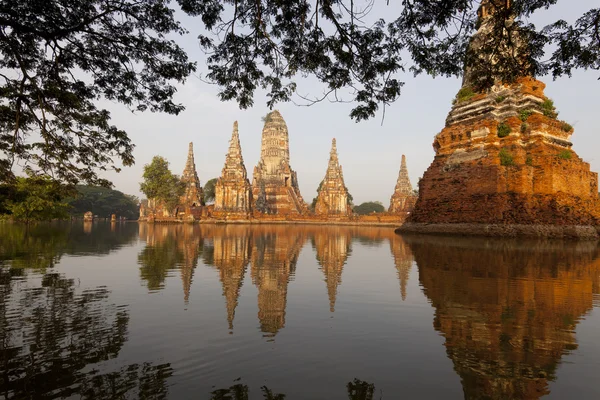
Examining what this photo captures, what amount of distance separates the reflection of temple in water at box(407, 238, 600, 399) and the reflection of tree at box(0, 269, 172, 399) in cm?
226

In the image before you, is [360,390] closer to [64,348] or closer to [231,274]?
[64,348]

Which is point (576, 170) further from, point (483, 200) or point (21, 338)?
point (21, 338)

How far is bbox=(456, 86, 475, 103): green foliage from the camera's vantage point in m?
17.9

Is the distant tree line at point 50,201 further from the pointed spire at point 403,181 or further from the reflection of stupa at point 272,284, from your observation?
the pointed spire at point 403,181

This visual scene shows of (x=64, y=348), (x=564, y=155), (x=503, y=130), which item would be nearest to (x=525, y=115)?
(x=503, y=130)

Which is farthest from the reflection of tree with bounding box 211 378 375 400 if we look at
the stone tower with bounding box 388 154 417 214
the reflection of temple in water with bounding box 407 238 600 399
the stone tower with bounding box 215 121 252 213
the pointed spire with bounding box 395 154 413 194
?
the pointed spire with bounding box 395 154 413 194

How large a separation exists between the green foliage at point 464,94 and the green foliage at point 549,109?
10.3 ft

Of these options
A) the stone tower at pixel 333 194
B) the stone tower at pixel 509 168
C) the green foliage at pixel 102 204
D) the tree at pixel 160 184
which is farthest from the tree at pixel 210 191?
the stone tower at pixel 509 168

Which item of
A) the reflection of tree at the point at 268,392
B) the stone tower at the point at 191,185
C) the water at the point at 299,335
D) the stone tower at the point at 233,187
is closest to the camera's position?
the reflection of tree at the point at 268,392

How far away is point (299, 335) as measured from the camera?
334 cm

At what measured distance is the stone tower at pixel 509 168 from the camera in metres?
14.6

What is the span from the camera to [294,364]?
268 centimetres

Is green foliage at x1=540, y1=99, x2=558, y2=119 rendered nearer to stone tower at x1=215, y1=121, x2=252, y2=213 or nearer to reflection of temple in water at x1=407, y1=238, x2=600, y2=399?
reflection of temple in water at x1=407, y1=238, x2=600, y2=399

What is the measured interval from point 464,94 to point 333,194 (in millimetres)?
32144
